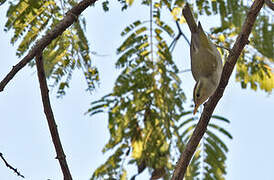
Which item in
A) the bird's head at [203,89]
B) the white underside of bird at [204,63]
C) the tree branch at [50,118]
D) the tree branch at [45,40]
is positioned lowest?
the tree branch at [50,118]

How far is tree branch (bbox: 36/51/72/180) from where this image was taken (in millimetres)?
2277

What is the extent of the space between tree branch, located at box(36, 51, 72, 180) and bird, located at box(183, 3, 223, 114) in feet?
6.16

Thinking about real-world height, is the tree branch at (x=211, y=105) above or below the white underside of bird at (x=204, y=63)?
below

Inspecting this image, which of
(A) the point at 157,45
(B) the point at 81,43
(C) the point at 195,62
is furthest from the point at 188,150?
(A) the point at 157,45

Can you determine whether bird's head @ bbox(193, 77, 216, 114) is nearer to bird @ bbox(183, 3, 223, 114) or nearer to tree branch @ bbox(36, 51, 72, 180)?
bird @ bbox(183, 3, 223, 114)

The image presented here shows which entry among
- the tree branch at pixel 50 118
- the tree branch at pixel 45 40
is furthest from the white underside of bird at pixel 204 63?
the tree branch at pixel 50 118

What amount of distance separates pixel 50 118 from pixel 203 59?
79.6 inches

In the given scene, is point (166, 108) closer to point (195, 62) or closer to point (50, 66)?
point (195, 62)

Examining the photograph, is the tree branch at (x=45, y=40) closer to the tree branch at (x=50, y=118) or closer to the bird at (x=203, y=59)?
the tree branch at (x=50, y=118)

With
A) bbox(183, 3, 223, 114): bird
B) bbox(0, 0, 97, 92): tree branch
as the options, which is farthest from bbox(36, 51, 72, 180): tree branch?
bbox(183, 3, 223, 114): bird

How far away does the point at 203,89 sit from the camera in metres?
3.87

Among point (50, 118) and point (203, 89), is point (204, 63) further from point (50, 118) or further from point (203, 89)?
point (50, 118)

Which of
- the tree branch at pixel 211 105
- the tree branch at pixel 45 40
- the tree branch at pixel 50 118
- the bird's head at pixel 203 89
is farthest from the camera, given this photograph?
the bird's head at pixel 203 89

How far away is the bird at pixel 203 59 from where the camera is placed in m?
3.83
